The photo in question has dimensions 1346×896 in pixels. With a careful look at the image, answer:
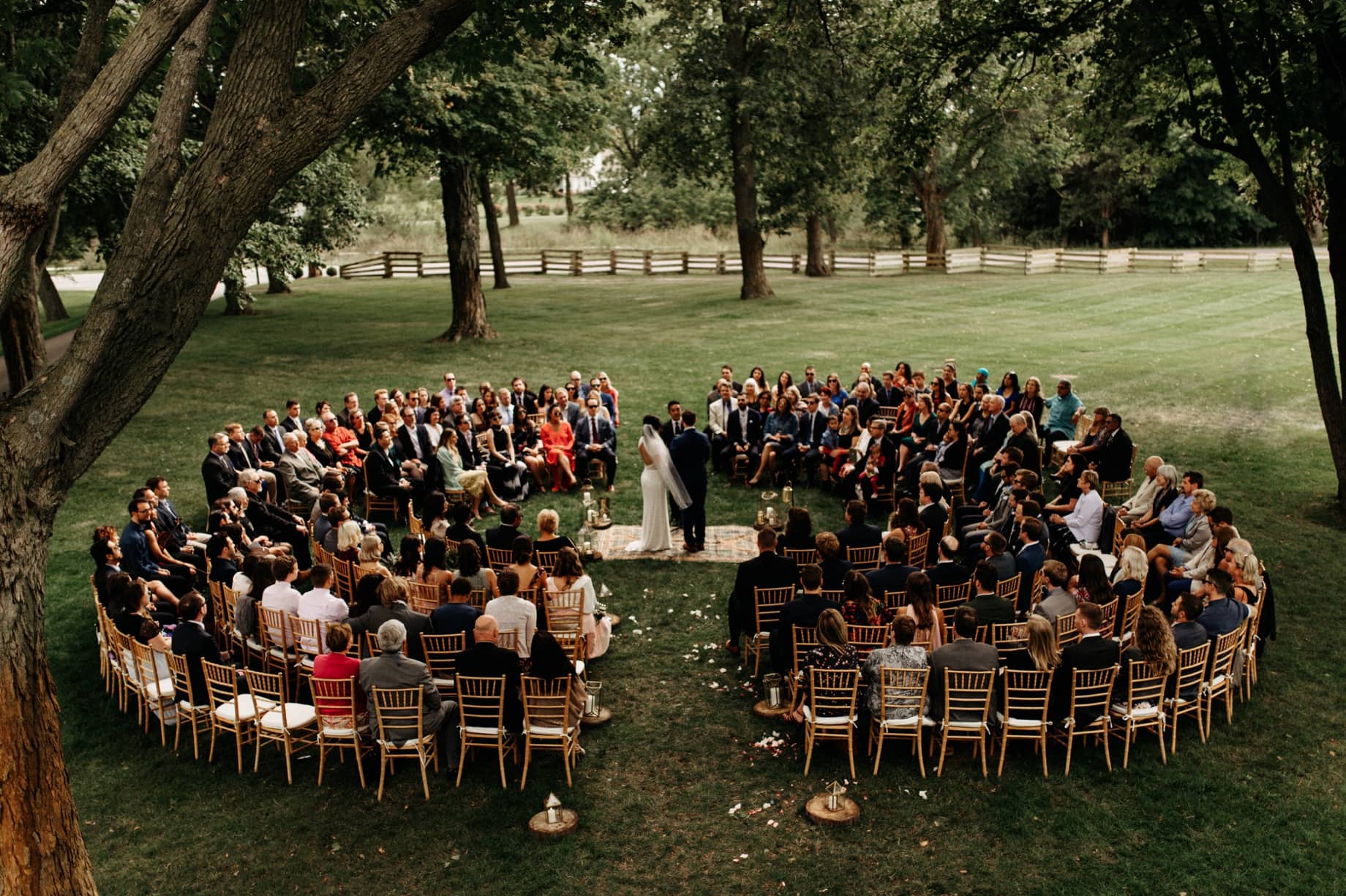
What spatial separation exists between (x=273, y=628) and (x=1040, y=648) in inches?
270

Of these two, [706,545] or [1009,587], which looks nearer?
[1009,587]

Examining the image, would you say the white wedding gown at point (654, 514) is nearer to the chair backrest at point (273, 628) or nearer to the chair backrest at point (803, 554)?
the chair backrest at point (803, 554)

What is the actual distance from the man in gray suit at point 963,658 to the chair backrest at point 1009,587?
1.81 metres

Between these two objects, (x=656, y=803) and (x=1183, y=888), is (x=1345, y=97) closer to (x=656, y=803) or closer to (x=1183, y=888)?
(x=1183, y=888)

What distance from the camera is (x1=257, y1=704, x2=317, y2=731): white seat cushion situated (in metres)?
8.72

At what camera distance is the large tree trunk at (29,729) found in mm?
5594

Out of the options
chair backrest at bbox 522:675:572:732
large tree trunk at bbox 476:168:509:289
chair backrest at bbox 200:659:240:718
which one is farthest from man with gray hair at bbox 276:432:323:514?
large tree trunk at bbox 476:168:509:289

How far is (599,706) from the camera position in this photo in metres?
9.80

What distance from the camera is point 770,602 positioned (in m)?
10.4

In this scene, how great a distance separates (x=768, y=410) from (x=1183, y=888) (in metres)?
11.2

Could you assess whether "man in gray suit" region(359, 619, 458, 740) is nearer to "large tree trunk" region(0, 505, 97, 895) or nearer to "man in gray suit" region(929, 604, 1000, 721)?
"large tree trunk" region(0, 505, 97, 895)

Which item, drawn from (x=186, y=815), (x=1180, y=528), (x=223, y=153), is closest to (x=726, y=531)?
(x=1180, y=528)

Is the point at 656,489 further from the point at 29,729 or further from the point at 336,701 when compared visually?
the point at 29,729

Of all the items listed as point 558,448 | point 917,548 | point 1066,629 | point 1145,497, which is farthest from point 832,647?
point 558,448
